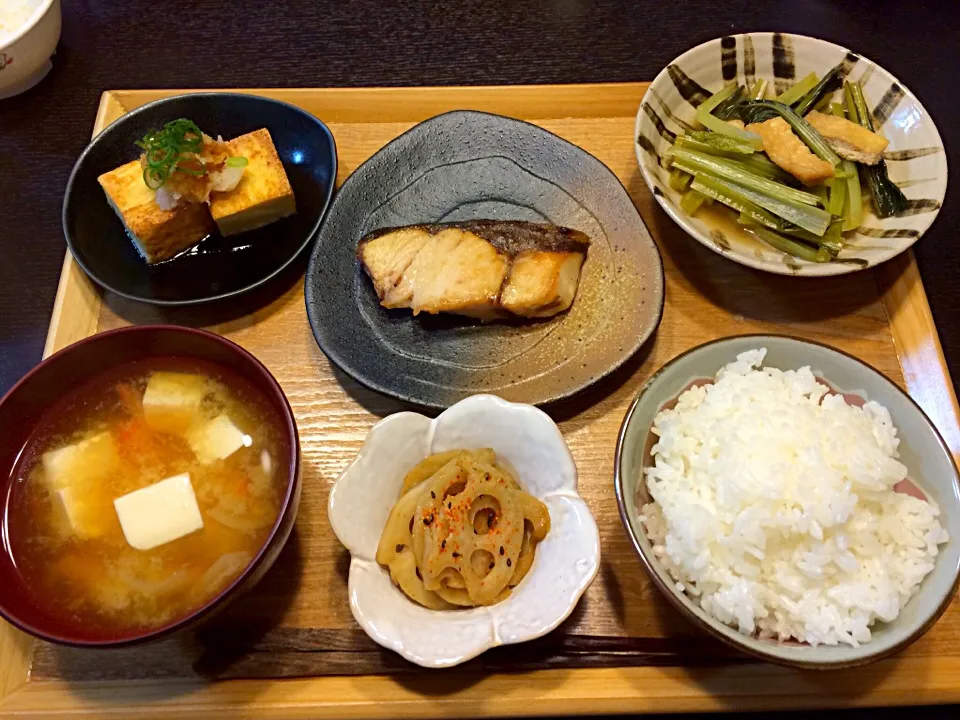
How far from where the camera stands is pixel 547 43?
2826 mm

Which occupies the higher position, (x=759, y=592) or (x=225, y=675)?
(x=759, y=592)

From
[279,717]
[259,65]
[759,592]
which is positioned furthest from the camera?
[259,65]

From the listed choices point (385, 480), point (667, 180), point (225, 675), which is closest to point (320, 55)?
point (667, 180)

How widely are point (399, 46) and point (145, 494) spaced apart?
203 centimetres

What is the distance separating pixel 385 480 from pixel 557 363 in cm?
61

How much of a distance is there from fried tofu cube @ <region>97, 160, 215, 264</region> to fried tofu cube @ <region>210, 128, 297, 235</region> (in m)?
0.08

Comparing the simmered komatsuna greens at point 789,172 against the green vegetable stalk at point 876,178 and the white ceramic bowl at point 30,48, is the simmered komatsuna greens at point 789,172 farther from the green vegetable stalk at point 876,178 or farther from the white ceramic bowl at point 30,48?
the white ceramic bowl at point 30,48

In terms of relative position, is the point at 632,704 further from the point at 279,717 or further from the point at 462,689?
the point at 279,717

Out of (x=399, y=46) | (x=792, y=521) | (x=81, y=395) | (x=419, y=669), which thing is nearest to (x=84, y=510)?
(x=81, y=395)

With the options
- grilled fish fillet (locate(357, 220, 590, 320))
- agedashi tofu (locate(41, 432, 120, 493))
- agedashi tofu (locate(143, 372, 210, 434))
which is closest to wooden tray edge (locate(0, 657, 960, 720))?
agedashi tofu (locate(41, 432, 120, 493))

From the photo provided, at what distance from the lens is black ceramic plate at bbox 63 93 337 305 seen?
2.10 metres

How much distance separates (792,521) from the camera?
1.44m

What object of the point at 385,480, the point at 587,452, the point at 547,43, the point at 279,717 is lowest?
the point at 279,717

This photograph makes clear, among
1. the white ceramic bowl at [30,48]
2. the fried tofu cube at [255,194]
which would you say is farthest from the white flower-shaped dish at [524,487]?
the white ceramic bowl at [30,48]
